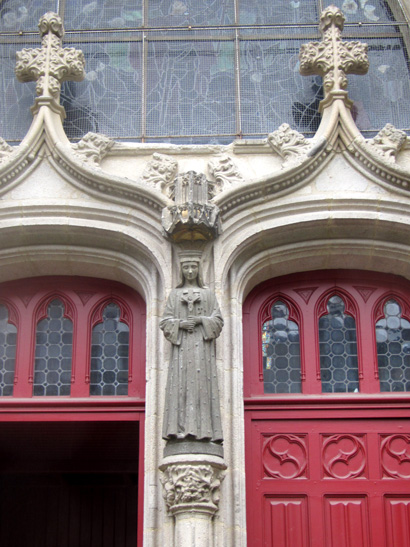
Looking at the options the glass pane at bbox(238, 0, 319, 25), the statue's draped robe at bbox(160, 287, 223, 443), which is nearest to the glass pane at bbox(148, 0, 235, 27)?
the glass pane at bbox(238, 0, 319, 25)

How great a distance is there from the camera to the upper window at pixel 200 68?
9.76 m

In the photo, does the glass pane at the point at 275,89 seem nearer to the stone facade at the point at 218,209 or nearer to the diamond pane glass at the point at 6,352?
the stone facade at the point at 218,209

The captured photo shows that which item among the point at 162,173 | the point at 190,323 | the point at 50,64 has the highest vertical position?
the point at 50,64

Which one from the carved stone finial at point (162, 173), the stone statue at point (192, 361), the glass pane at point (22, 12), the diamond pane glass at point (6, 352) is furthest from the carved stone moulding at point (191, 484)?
the glass pane at point (22, 12)

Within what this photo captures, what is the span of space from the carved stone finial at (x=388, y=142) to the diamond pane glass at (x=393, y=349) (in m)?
1.43

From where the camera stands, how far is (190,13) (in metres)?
10.4

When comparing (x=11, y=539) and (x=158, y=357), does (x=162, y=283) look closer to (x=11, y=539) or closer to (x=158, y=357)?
(x=158, y=357)

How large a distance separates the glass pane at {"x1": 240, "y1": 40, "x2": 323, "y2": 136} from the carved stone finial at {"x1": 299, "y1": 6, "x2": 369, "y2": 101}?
358 millimetres

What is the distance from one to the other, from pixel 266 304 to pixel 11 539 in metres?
5.16

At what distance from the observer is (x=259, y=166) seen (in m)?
9.01

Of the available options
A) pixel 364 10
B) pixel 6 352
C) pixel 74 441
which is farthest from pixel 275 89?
pixel 74 441

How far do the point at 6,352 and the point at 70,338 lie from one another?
0.63 metres

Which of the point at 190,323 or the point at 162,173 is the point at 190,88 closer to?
the point at 162,173

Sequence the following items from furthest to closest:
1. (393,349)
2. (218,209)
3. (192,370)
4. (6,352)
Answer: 1. (6,352)
2. (393,349)
3. (218,209)
4. (192,370)
